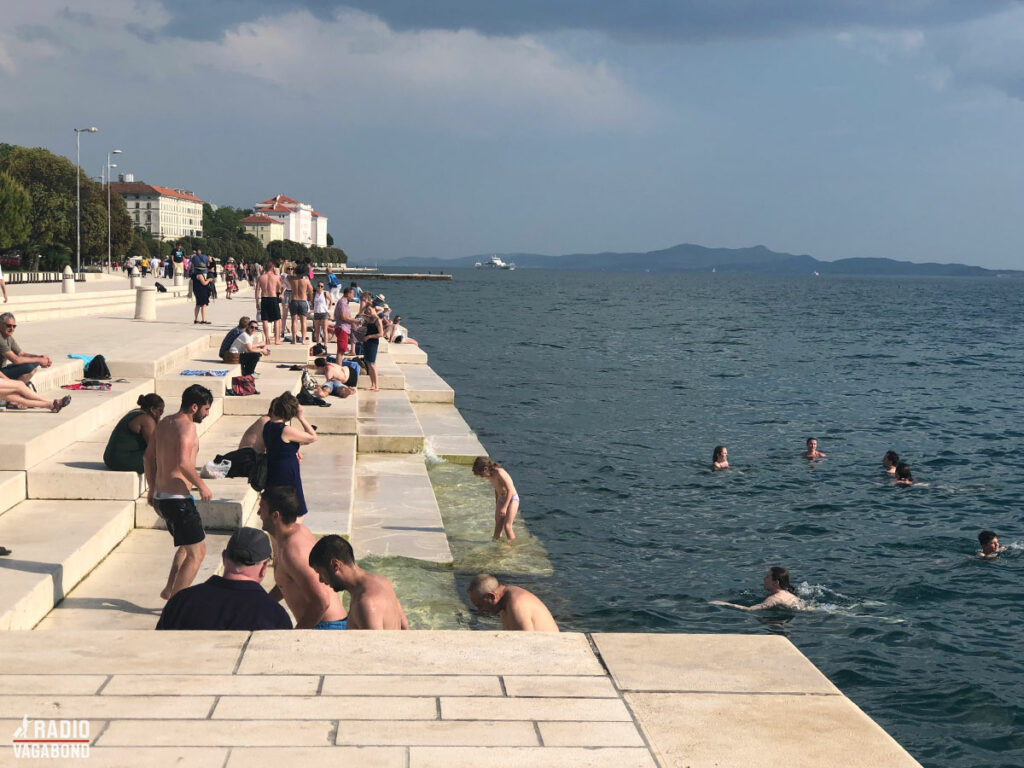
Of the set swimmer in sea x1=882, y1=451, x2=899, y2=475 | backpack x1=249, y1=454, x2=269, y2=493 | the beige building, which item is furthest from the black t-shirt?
the beige building

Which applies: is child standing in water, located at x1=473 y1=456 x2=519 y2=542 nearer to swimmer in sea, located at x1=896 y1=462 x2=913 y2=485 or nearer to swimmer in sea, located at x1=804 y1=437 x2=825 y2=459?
swimmer in sea, located at x1=896 y1=462 x2=913 y2=485

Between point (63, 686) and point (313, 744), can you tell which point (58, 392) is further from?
point (313, 744)

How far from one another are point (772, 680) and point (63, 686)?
3245 millimetres

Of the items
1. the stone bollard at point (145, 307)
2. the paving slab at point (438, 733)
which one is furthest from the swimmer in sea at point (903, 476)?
the stone bollard at point (145, 307)

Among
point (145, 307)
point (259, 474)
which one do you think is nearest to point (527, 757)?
point (259, 474)

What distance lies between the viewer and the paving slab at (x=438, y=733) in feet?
13.0

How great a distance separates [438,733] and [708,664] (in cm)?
157

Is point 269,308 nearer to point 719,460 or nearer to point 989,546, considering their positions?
point 719,460

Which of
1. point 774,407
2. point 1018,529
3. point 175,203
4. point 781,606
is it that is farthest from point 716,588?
point 175,203

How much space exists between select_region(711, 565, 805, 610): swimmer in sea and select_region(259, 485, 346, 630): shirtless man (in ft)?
20.1

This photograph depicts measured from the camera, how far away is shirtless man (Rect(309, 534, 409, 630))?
553cm

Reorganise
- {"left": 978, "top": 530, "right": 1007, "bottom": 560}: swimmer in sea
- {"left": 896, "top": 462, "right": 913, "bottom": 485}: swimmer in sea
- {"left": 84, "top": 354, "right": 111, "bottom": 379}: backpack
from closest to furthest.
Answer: {"left": 84, "top": 354, "right": 111, "bottom": 379}: backpack < {"left": 978, "top": 530, "right": 1007, "bottom": 560}: swimmer in sea < {"left": 896, "top": 462, "right": 913, "bottom": 485}: swimmer in sea

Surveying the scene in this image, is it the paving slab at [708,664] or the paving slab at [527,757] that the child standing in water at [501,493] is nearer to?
the paving slab at [708,664]

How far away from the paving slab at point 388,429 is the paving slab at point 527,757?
1078 cm
